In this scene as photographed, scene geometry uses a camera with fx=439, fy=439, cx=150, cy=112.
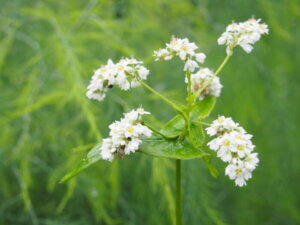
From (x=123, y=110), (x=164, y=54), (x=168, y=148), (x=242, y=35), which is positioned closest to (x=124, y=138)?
(x=168, y=148)

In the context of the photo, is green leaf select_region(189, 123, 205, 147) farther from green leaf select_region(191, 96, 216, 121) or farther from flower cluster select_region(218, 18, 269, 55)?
flower cluster select_region(218, 18, 269, 55)

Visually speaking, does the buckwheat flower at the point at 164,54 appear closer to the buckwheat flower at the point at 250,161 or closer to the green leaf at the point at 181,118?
the green leaf at the point at 181,118

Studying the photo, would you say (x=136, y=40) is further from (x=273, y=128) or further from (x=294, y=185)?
(x=294, y=185)

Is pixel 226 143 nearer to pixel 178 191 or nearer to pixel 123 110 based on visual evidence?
pixel 178 191

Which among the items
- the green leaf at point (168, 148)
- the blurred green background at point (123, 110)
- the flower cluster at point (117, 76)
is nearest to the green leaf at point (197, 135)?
the green leaf at point (168, 148)

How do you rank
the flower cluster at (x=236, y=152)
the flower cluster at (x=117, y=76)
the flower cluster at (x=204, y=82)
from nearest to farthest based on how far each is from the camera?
the flower cluster at (x=236, y=152)
the flower cluster at (x=117, y=76)
the flower cluster at (x=204, y=82)

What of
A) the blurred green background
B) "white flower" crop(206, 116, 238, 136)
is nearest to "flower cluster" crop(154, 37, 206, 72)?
"white flower" crop(206, 116, 238, 136)

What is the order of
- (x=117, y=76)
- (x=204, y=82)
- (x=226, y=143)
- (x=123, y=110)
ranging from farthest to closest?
(x=123, y=110), (x=204, y=82), (x=117, y=76), (x=226, y=143)
